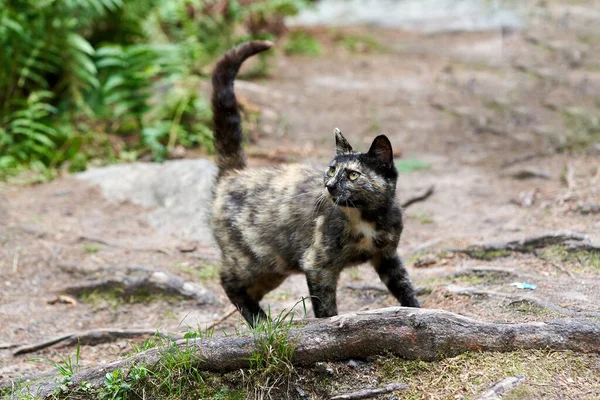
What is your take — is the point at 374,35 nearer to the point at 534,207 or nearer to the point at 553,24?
the point at 553,24

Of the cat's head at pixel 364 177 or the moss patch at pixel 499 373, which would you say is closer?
the moss patch at pixel 499 373

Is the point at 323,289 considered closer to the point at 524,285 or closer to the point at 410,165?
the point at 524,285

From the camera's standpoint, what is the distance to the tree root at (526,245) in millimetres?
5816

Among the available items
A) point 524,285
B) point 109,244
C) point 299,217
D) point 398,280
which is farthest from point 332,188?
point 109,244

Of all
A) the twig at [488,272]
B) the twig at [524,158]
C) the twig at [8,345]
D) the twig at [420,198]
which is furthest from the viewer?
the twig at [524,158]

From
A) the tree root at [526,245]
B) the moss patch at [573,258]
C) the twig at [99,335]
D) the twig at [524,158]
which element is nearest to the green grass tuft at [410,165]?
the twig at [524,158]

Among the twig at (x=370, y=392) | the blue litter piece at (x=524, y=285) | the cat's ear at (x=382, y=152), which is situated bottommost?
the twig at (x=370, y=392)

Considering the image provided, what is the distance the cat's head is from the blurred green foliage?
218 inches

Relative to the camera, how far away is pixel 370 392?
3904mm

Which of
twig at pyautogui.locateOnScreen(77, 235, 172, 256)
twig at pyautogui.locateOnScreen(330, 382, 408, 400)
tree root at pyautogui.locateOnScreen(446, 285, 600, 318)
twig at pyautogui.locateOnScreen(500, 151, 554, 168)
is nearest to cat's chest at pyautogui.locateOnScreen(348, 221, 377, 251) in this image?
tree root at pyautogui.locateOnScreen(446, 285, 600, 318)

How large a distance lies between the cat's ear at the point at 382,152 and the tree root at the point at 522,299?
1266 millimetres

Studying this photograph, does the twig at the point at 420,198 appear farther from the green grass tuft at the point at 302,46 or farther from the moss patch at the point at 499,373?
the green grass tuft at the point at 302,46

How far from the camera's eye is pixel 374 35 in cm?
1706

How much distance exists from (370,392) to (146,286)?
3.18 meters
